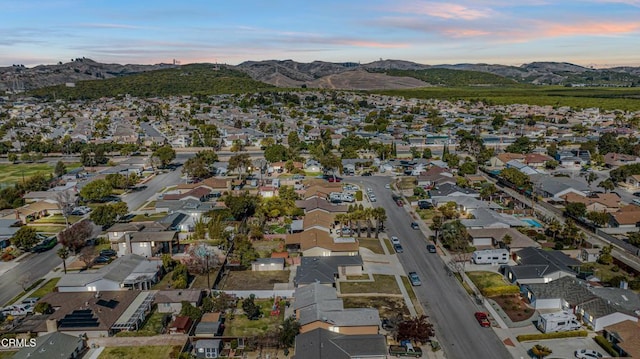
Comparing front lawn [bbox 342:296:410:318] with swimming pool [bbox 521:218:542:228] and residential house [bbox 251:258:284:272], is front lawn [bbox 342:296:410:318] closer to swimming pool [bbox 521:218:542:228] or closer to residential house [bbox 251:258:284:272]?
residential house [bbox 251:258:284:272]

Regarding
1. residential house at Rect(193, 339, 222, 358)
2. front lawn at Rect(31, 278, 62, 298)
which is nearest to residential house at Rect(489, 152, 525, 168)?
residential house at Rect(193, 339, 222, 358)

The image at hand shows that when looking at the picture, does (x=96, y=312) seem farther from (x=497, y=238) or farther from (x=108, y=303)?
(x=497, y=238)

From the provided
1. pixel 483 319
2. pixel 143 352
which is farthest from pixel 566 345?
pixel 143 352

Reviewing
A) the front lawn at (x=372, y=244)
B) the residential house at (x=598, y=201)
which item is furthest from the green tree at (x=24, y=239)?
the residential house at (x=598, y=201)

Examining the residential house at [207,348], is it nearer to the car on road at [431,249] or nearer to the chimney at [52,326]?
the chimney at [52,326]

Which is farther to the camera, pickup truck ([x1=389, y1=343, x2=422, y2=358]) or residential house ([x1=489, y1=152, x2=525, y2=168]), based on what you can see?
residential house ([x1=489, y1=152, x2=525, y2=168])

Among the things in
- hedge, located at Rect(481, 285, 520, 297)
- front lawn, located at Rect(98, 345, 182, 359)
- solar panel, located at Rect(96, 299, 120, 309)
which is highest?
solar panel, located at Rect(96, 299, 120, 309)
